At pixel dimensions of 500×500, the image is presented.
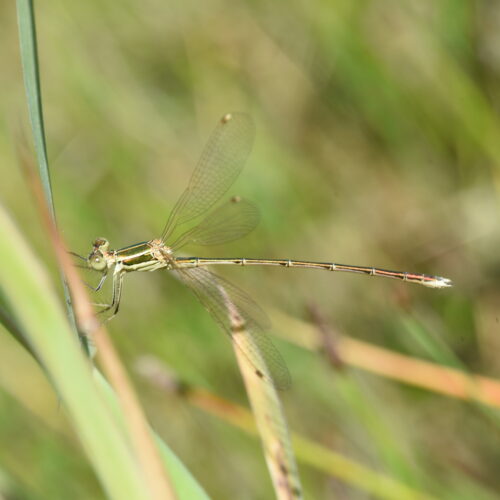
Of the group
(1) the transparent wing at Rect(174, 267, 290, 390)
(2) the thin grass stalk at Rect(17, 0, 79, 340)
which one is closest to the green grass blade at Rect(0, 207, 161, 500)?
(2) the thin grass stalk at Rect(17, 0, 79, 340)

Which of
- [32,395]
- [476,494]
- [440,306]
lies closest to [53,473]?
[32,395]

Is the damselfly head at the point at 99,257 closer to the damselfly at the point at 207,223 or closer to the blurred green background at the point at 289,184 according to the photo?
the damselfly at the point at 207,223

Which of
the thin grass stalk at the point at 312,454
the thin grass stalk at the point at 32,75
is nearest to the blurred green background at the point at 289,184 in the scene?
the thin grass stalk at the point at 312,454

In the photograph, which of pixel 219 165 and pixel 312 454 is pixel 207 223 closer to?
pixel 219 165

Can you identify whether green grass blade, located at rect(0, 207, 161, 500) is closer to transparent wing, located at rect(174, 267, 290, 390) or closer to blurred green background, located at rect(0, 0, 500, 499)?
transparent wing, located at rect(174, 267, 290, 390)

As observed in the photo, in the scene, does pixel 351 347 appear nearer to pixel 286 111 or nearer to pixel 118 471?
pixel 118 471

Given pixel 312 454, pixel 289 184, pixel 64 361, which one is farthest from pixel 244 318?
pixel 289 184
